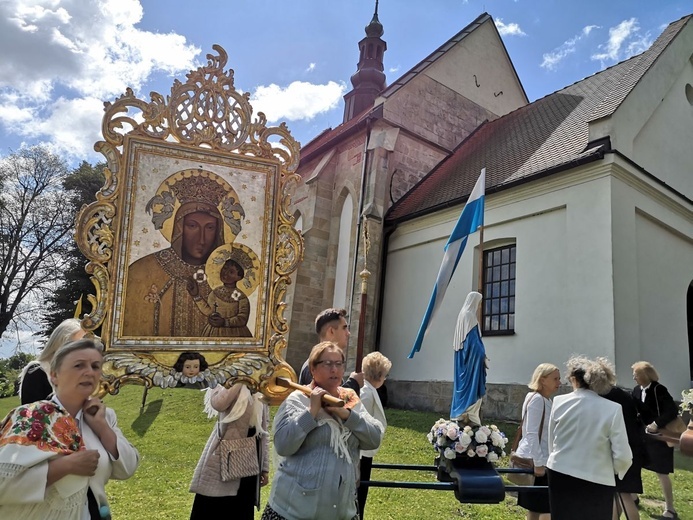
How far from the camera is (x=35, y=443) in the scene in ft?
6.57

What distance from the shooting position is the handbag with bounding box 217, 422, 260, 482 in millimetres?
3338

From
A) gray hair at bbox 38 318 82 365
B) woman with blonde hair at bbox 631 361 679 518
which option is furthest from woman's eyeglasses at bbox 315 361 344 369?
woman with blonde hair at bbox 631 361 679 518

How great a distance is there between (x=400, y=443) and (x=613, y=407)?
5.02 meters

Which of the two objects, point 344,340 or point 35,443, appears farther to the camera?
point 344,340

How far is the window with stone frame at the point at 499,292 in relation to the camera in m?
10.8

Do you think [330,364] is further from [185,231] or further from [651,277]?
[651,277]

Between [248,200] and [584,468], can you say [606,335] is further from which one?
[248,200]

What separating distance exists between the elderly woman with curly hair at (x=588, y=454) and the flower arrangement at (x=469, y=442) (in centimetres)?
48

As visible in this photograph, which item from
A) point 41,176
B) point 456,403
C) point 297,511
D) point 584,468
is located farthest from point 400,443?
point 41,176

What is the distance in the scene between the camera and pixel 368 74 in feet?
98.6

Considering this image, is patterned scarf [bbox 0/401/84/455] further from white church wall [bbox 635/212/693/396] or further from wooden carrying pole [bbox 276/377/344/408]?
Answer: white church wall [bbox 635/212/693/396]

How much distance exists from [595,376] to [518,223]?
778 centimetres

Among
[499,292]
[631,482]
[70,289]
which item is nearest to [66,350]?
[631,482]

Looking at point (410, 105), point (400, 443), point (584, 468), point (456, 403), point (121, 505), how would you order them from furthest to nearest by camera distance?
point (410, 105)
point (400, 443)
point (456, 403)
point (121, 505)
point (584, 468)
